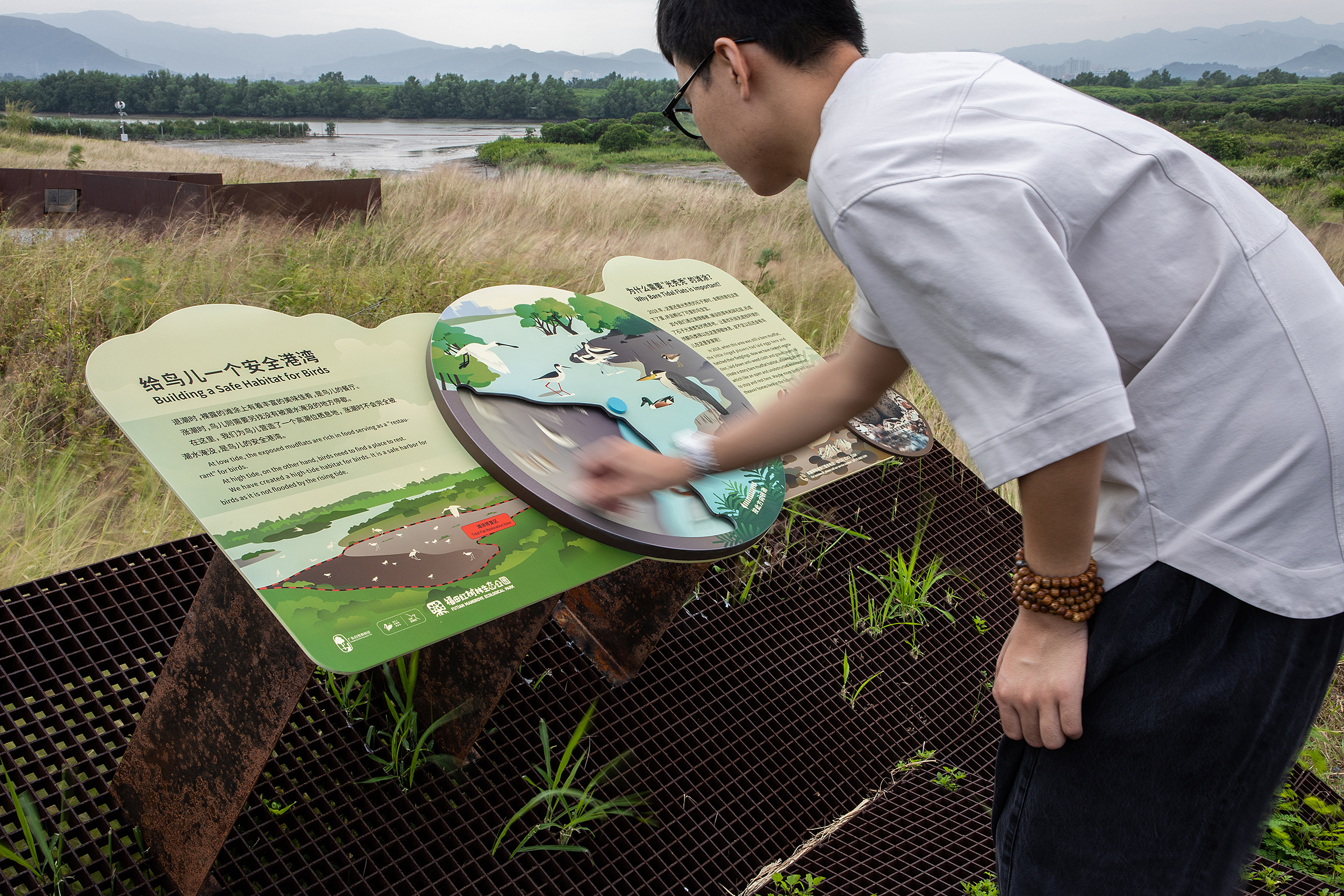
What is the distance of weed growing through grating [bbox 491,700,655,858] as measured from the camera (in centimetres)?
182

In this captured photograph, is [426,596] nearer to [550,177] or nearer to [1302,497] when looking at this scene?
[1302,497]

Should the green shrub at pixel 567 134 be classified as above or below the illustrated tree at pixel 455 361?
below

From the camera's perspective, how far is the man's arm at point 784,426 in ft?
4.21

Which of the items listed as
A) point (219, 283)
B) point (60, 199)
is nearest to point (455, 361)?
point (219, 283)

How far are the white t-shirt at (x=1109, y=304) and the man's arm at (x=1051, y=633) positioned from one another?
66mm

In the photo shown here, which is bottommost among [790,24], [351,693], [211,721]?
[351,693]

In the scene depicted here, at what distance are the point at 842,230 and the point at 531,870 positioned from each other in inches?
61.1

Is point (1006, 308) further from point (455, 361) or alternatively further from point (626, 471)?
point (455, 361)

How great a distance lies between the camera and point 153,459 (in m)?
1.30

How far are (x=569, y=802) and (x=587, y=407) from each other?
3.19ft

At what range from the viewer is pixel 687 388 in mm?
1912

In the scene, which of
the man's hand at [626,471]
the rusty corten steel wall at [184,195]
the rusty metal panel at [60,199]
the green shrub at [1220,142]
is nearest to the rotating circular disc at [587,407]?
the man's hand at [626,471]

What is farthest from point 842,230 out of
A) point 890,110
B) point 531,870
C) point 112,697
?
point 112,697

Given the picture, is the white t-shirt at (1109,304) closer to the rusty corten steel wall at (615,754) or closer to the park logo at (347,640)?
the park logo at (347,640)
